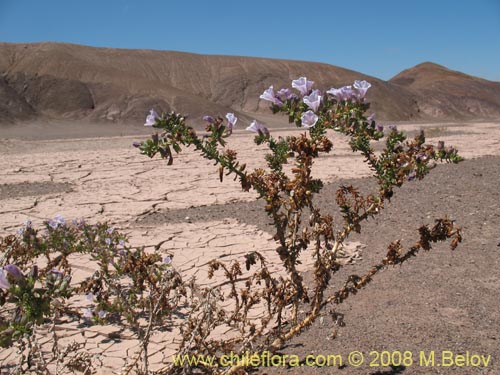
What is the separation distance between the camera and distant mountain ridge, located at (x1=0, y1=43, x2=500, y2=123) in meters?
34.8

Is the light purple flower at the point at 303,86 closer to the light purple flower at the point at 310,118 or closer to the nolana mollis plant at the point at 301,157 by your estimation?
the nolana mollis plant at the point at 301,157

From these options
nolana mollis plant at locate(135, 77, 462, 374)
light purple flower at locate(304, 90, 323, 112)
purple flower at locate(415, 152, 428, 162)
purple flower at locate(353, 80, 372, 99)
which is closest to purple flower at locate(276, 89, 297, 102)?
nolana mollis plant at locate(135, 77, 462, 374)

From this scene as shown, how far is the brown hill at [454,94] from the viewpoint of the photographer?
51719 millimetres

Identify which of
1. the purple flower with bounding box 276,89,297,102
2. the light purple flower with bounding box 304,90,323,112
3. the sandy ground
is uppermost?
the purple flower with bounding box 276,89,297,102

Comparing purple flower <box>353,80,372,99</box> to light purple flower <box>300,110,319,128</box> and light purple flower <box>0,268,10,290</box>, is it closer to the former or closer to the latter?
light purple flower <box>300,110,319,128</box>

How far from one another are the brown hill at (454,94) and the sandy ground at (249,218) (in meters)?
43.1

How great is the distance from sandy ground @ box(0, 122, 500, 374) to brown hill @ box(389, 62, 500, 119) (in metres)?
→ 43.1

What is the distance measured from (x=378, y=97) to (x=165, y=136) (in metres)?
48.7

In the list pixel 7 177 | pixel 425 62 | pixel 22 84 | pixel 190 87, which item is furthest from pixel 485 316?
pixel 425 62

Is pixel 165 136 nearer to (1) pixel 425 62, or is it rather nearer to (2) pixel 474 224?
(2) pixel 474 224

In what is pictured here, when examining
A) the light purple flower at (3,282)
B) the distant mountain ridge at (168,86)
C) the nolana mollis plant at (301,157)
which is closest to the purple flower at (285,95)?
the nolana mollis plant at (301,157)

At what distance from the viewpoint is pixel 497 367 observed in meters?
2.22

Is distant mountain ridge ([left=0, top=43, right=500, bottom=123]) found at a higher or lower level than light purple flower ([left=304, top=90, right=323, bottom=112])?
higher

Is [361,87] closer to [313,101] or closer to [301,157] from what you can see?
[313,101]
